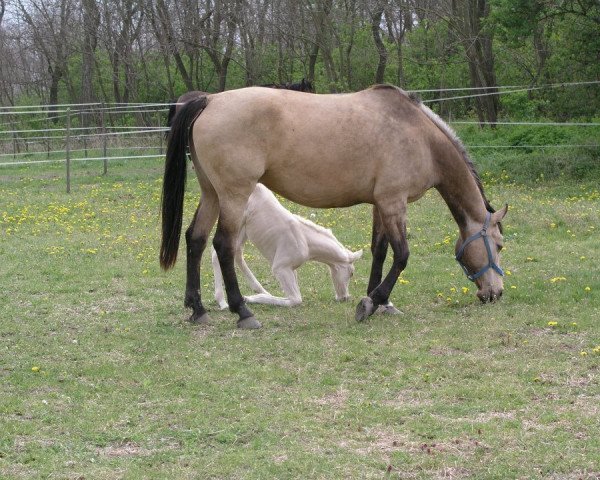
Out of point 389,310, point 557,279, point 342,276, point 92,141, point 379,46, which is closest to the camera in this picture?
point 389,310

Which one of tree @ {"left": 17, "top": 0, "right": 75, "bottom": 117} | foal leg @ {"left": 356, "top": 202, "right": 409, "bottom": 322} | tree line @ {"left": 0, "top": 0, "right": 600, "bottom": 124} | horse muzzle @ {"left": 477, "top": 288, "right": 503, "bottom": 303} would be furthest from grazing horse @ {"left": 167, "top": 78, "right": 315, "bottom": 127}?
tree @ {"left": 17, "top": 0, "right": 75, "bottom": 117}

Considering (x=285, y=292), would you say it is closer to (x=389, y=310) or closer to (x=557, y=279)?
(x=389, y=310)

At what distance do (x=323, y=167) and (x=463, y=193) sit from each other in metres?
1.34

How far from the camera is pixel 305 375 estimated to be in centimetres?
580

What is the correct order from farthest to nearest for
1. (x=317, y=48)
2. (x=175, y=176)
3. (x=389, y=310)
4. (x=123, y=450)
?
1. (x=317, y=48)
2. (x=389, y=310)
3. (x=175, y=176)
4. (x=123, y=450)

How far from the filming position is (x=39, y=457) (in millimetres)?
4363

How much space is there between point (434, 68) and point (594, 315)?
19885mm

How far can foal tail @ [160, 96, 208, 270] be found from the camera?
735 cm

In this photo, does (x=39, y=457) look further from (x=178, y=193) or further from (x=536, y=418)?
(x=178, y=193)

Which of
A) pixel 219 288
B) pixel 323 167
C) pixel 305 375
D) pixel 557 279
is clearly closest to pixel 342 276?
pixel 219 288

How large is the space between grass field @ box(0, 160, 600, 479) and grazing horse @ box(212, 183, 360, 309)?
0.65 feet

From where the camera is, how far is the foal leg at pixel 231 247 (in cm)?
724

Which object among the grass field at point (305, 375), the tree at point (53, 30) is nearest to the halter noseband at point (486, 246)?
the grass field at point (305, 375)

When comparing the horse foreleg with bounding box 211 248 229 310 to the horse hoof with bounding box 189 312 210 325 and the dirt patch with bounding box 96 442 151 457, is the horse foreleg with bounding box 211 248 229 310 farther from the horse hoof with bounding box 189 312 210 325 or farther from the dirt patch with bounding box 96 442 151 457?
the dirt patch with bounding box 96 442 151 457
